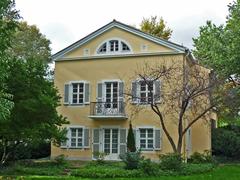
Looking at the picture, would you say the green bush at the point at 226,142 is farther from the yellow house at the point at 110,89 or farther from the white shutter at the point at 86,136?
the white shutter at the point at 86,136

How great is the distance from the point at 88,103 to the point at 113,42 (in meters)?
4.62

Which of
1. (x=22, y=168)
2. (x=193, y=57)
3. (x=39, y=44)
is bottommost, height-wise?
(x=22, y=168)

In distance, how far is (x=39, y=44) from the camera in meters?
46.3

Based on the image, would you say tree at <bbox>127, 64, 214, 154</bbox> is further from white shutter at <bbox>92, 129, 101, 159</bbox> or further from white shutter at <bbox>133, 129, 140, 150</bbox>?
white shutter at <bbox>92, 129, 101, 159</bbox>

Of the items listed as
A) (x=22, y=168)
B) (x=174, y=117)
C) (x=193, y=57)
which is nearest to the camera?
(x=22, y=168)

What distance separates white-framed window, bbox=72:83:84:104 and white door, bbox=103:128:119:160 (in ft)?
9.48

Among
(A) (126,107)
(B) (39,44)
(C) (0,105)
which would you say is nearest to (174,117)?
(A) (126,107)

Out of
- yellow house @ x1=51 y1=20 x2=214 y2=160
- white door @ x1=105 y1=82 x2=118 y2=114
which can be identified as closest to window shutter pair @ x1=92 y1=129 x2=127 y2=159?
yellow house @ x1=51 y1=20 x2=214 y2=160

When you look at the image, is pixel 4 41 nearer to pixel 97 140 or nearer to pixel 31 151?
pixel 97 140

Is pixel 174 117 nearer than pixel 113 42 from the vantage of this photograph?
Yes

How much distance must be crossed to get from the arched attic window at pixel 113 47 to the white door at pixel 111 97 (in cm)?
231

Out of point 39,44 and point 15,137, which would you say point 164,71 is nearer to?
point 15,137

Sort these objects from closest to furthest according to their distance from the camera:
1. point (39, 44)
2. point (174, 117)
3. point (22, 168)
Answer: point (22, 168) < point (174, 117) < point (39, 44)

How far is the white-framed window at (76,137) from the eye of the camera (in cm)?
2867
